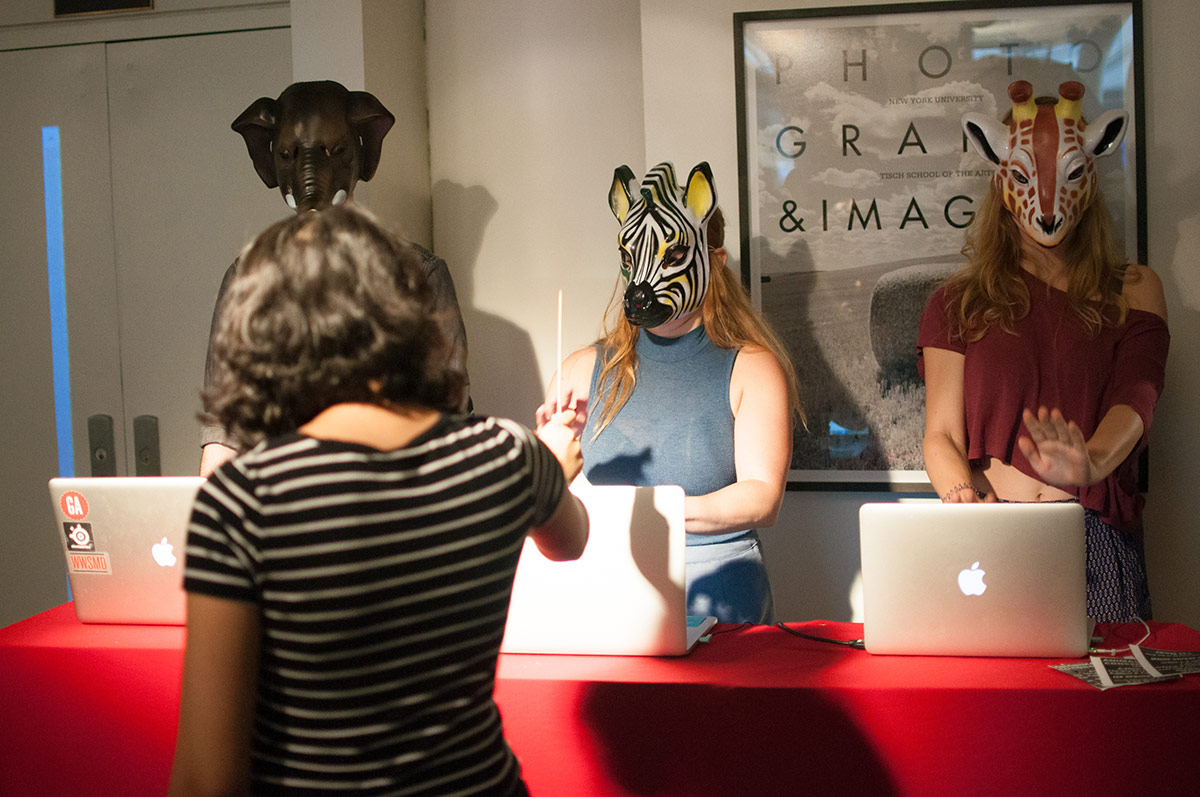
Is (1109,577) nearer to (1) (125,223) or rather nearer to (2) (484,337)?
(2) (484,337)

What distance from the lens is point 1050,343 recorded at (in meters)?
2.30

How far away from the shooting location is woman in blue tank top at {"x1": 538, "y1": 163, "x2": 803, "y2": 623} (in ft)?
6.97

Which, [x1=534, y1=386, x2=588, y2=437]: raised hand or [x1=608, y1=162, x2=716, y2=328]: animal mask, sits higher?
[x1=608, y1=162, x2=716, y2=328]: animal mask

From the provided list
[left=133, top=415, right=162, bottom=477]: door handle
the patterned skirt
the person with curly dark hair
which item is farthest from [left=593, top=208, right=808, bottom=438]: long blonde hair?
[left=133, top=415, right=162, bottom=477]: door handle

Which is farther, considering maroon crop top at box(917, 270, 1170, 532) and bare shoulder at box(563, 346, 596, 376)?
bare shoulder at box(563, 346, 596, 376)

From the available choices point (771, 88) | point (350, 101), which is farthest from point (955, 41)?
point (350, 101)

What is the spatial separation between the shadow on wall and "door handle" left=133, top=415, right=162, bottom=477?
1066 mm

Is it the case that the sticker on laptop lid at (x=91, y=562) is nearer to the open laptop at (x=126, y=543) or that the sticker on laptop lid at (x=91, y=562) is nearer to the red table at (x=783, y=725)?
the open laptop at (x=126, y=543)

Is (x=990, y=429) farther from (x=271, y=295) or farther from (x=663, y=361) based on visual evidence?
(x=271, y=295)

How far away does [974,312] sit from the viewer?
235cm

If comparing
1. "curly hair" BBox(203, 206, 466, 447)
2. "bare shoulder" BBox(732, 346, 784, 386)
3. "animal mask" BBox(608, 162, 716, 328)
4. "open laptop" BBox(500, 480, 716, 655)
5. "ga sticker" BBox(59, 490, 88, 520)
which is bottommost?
"open laptop" BBox(500, 480, 716, 655)

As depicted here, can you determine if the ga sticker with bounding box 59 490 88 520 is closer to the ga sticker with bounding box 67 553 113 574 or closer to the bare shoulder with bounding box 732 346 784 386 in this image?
the ga sticker with bounding box 67 553 113 574

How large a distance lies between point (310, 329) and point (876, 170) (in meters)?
2.30

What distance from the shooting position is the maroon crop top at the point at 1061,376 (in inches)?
88.7
